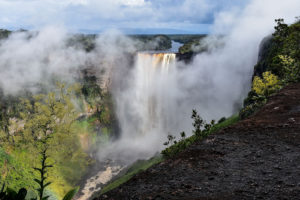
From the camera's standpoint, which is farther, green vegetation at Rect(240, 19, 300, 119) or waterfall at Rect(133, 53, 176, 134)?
waterfall at Rect(133, 53, 176, 134)

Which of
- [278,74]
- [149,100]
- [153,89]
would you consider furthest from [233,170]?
[149,100]

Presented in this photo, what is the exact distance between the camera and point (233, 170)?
1040cm

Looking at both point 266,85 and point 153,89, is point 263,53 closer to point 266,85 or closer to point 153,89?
point 266,85

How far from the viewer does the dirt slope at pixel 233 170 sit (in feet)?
28.9

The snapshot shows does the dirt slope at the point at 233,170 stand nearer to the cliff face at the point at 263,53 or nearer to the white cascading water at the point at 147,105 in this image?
the cliff face at the point at 263,53

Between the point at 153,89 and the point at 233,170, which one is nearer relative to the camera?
the point at 233,170

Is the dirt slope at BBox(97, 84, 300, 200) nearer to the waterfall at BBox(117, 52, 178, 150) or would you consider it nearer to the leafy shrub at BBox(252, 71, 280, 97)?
the leafy shrub at BBox(252, 71, 280, 97)

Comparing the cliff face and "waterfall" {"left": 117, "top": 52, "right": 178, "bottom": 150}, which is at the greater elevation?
the cliff face

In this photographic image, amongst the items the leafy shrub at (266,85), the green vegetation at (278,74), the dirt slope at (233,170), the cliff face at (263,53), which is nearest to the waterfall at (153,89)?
the cliff face at (263,53)

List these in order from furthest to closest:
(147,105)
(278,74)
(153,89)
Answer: (147,105) < (153,89) < (278,74)

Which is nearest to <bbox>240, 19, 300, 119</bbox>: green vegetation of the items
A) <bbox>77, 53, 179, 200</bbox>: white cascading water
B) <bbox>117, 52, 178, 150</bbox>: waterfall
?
<bbox>77, 53, 179, 200</bbox>: white cascading water

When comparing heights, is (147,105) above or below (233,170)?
below

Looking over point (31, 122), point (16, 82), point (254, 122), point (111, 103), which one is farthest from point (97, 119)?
point (254, 122)

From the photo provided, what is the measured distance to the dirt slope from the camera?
882cm
